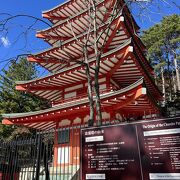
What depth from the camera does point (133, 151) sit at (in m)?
4.48

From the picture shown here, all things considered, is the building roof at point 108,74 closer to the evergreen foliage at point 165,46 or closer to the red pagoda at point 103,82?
the red pagoda at point 103,82

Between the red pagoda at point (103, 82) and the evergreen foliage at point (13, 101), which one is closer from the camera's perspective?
the red pagoda at point (103, 82)

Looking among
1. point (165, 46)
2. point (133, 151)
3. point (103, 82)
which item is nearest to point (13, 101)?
point (103, 82)

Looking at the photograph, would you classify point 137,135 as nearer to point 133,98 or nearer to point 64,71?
point 133,98

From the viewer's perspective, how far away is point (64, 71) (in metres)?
13.2

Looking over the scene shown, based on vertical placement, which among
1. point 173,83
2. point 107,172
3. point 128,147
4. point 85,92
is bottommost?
point 107,172

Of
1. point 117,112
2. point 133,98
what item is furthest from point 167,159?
point 117,112

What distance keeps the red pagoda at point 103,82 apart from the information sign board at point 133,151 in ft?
17.5

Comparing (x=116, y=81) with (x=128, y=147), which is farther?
(x=116, y=81)

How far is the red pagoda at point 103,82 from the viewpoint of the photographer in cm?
1120

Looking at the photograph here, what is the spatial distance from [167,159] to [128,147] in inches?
30.9

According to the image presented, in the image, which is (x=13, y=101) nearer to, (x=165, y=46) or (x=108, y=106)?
(x=108, y=106)

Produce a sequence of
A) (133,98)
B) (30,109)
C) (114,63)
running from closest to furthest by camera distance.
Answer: (133,98), (114,63), (30,109)

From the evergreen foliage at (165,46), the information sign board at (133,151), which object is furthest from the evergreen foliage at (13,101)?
the information sign board at (133,151)
